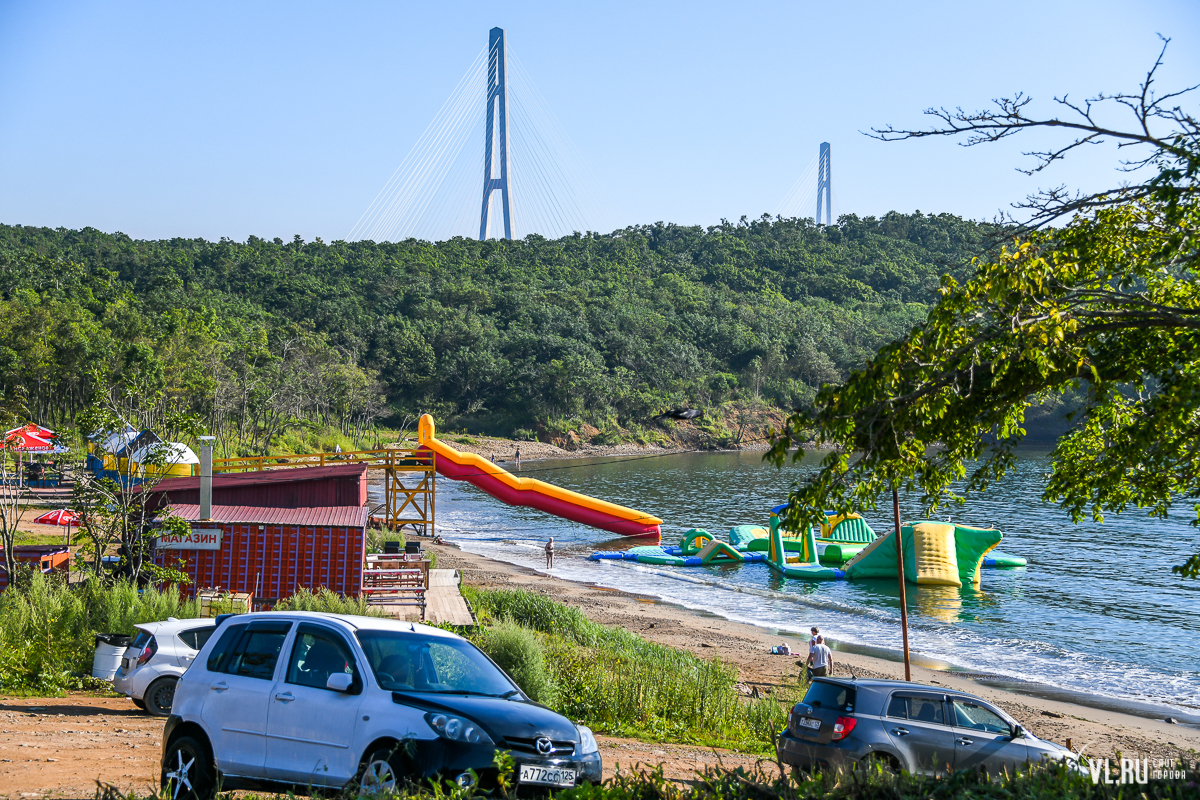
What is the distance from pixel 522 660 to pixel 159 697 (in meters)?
4.46

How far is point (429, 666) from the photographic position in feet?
22.7

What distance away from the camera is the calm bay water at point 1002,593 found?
910 inches

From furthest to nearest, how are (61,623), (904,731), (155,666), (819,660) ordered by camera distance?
1. (819,660)
2. (61,623)
3. (155,666)
4. (904,731)

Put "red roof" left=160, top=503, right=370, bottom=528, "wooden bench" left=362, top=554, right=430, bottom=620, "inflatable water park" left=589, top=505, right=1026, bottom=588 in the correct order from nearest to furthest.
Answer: "wooden bench" left=362, top=554, right=430, bottom=620, "red roof" left=160, top=503, right=370, bottom=528, "inflatable water park" left=589, top=505, right=1026, bottom=588

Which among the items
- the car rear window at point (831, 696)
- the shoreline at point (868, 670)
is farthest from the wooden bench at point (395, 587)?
the car rear window at point (831, 696)

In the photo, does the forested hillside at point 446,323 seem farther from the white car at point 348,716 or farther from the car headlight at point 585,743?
the car headlight at point 585,743

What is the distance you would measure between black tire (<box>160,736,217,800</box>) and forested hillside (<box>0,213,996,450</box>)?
49726mm

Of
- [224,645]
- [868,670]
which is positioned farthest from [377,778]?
[868,670]

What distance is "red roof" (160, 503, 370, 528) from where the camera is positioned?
20547 mm

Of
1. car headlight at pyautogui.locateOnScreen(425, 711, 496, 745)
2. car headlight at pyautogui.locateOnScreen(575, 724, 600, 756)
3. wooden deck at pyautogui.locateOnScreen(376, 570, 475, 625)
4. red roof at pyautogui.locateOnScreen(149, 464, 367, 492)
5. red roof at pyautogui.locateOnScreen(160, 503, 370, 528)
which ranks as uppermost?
red roof at pyautogui.locateOnScreen(149, 464, 367, 492)

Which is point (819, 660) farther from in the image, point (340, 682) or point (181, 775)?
point (181, 775)

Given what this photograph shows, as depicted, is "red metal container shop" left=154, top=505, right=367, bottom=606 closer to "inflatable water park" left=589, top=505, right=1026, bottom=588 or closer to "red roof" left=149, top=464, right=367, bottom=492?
"red roof" left=149, top=464, right=367, bottom=492

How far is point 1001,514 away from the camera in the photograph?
2047 inches

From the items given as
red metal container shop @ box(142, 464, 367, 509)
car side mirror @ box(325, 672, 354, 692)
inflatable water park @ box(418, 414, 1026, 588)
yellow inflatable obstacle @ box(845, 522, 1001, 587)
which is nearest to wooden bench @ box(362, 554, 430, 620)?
red metal container shop @ box(142, 464, 367, 509)
